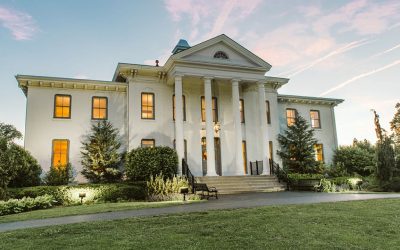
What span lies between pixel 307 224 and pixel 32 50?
17814 mm

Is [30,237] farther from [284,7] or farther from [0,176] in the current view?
[284,7]

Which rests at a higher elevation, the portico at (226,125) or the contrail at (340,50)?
the contrail at (340,50)

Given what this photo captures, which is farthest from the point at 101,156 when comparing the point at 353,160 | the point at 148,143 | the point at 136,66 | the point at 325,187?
the point at 353,160

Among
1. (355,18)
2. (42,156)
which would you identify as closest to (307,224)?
(355,18)

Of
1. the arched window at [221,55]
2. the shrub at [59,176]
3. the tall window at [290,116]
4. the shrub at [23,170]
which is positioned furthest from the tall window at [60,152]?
the tall window at [290,116]

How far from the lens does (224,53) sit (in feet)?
73.9

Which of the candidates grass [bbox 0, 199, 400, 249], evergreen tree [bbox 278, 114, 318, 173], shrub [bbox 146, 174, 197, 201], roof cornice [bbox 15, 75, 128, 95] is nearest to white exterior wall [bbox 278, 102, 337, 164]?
evergreen tree [bbox 278, 114, 318, 173]

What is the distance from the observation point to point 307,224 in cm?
767

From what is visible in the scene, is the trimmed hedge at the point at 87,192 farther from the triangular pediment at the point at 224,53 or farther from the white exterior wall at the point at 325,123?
the white exterior wall at the point at 325,123

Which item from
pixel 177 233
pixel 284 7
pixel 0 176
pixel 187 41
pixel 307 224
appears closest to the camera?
pixel 177 233

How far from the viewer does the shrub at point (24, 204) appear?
40.3 feet

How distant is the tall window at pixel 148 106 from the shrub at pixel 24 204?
8.92 m

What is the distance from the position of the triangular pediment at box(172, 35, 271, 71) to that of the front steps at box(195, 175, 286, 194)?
7.59m

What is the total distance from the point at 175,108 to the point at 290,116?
443 inches
